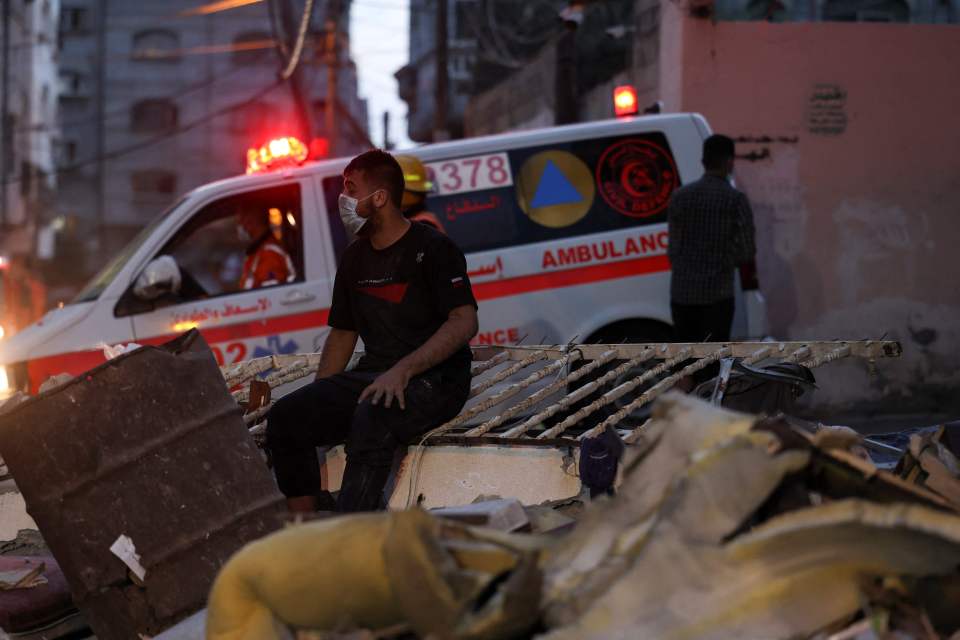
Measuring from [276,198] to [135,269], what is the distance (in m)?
0.97

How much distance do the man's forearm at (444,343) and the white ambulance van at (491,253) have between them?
2.59m

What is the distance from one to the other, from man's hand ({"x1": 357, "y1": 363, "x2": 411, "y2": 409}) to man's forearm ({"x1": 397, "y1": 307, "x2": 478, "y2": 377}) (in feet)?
0.09

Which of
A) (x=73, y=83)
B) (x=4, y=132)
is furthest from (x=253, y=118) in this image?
(x=4, y=132)

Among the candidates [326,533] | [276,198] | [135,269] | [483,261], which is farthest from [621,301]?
[326,533]

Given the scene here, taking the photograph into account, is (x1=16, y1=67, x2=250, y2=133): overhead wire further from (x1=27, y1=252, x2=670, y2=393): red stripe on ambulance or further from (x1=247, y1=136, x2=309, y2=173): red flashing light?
(x1=27, y1=252, x2=670, y2=393): red stripe on ambulance

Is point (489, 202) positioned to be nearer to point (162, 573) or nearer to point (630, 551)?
point (162, 573)

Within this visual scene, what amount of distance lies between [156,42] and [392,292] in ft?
142

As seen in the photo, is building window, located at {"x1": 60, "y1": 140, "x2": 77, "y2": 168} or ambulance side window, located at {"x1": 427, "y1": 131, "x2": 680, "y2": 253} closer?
ambulance side window, located at {"x1": 427, "y1": 131, "x2": 680, "y2": 253}

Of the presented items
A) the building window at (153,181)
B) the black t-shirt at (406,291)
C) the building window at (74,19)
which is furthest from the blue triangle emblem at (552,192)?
the building window at (74,19)

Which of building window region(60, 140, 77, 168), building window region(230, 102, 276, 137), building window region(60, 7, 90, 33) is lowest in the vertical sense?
building window region(60, 140, 77, 168)

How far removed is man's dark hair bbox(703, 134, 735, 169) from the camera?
664 cm

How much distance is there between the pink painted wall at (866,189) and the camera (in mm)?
A: 9438

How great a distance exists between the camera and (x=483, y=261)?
706cm

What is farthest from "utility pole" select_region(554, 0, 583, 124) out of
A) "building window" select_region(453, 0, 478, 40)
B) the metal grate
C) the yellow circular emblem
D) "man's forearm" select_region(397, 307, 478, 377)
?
"building window" select_region(453, 0, 478, 40)
